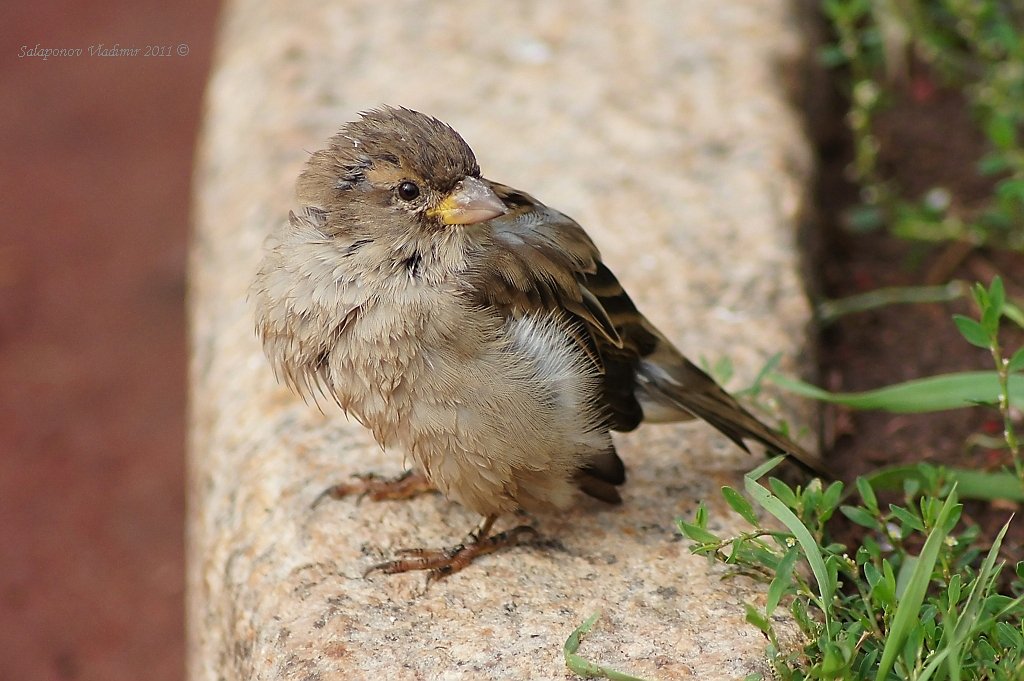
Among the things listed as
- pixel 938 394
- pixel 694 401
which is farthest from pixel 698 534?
pixel 938 394

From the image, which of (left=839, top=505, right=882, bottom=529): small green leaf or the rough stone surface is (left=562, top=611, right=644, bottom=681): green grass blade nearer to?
the rough stone surface

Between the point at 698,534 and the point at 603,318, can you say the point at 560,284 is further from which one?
the point at 698,534

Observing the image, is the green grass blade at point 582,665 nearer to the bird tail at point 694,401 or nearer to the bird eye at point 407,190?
the bird tail at point 694,401

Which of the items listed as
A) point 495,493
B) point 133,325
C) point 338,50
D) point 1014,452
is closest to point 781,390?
point 1014,452

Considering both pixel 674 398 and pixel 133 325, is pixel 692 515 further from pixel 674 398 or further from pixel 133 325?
pixel 133 325

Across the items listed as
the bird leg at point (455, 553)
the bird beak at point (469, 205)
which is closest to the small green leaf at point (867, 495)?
the bird leg at point (455, 553)
